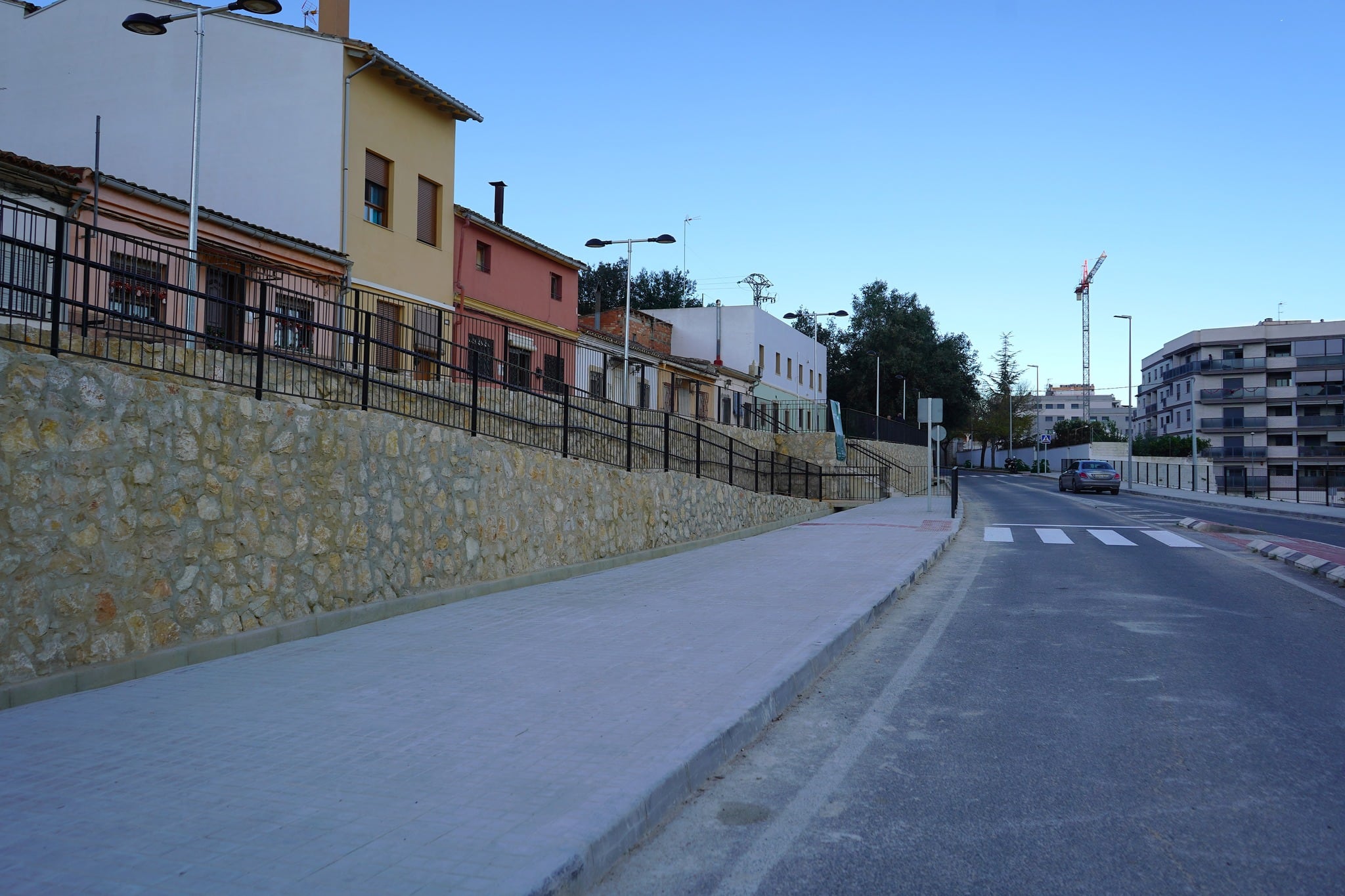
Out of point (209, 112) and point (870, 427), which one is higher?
point (209, 112)

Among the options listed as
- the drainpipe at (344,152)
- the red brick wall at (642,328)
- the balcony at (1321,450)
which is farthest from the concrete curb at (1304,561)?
the balcony at (1321,450)

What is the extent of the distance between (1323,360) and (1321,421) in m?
5.29

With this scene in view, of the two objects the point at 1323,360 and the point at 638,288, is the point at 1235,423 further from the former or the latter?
the point at 638,288

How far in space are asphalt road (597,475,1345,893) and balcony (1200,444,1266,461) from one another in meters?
83.8

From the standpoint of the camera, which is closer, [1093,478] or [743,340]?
[1093,478]

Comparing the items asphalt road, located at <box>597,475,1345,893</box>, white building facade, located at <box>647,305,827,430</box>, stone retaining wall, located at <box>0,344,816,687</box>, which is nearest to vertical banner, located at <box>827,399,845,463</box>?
white building facade, located at <box>647,305,827,430</box>

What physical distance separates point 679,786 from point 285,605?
4435 mm

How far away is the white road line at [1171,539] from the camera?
17312mm

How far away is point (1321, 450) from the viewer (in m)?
80.2

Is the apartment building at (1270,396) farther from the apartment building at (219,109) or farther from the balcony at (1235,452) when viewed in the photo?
the apartment building at (219,109)

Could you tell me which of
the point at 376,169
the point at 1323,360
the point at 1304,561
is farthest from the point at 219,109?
the point at 1323,360

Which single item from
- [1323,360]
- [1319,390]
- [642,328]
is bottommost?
[642,328]

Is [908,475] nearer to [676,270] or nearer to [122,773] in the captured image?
[676,270]

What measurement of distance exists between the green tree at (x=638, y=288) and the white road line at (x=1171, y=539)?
46.9 meters
